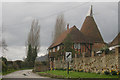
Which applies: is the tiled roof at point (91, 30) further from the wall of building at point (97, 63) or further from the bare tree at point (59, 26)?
the wall of building at point (97, 63)

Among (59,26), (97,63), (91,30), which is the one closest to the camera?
(97,63)

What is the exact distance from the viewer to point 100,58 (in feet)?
66.0

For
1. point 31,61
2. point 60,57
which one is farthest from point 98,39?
point 31,61

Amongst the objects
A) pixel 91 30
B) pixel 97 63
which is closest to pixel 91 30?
pixel 91 30

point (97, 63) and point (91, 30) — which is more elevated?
point (91, 30)

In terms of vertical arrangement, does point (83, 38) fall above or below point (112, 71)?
above

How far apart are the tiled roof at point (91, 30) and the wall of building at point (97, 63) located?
55.1 feet

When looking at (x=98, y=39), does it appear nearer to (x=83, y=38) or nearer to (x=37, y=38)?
(x=83, y=38)

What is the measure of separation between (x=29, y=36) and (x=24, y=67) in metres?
9.23

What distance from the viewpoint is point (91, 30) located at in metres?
44.5

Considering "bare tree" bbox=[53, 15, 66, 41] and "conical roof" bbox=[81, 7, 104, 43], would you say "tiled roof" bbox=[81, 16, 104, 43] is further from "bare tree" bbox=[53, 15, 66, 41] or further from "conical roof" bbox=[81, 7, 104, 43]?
"bare tree" bbox=[53, 15, 66, 41]

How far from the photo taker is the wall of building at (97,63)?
17.4 metres

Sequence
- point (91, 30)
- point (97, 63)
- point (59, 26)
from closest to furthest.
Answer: point (97, 63)
point (91, 30)
point (59, 26)

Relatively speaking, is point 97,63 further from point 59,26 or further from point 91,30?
point 59,26
